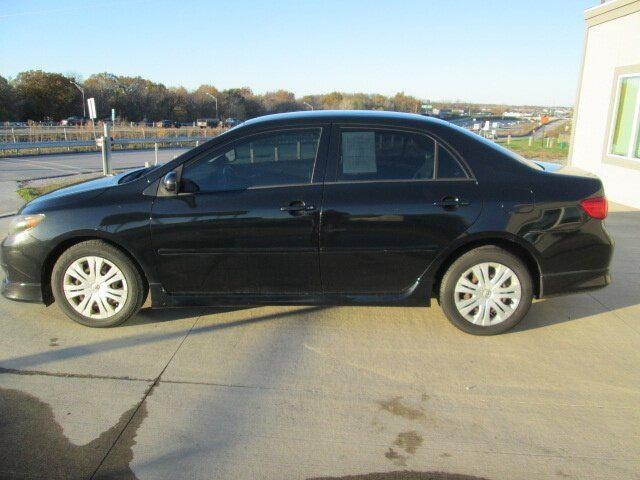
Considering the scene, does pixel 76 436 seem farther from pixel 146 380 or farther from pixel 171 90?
pixel 171 90

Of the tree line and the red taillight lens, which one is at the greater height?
the tree line

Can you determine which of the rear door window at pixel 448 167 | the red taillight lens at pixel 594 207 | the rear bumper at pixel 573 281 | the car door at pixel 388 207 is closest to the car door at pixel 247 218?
the car door at pixel 388 207

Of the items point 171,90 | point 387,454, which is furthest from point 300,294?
point 171,90

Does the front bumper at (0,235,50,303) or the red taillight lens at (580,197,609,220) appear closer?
the red taillight lens at (580,197,609,220)

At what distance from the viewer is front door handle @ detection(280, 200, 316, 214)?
153 inches

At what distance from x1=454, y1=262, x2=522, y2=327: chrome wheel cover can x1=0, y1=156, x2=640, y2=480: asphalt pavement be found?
197mm

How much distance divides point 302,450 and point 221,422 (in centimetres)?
53

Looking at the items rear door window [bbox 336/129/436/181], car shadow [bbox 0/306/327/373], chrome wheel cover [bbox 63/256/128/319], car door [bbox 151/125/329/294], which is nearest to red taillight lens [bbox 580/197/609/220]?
rear door window [bbox 336/129/436/181]

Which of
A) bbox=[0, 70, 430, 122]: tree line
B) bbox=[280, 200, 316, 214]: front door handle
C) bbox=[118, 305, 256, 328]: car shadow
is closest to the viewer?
bbox=[280, 200, 316, 214]: front door handle

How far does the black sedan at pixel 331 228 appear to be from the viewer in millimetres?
3906

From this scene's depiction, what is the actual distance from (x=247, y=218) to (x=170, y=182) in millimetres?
644

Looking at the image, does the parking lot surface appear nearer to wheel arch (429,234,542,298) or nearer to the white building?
wheel arch (429,234,542,298)

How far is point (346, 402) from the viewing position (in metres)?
3.16

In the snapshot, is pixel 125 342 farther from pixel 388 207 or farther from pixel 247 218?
pixel 388 207
